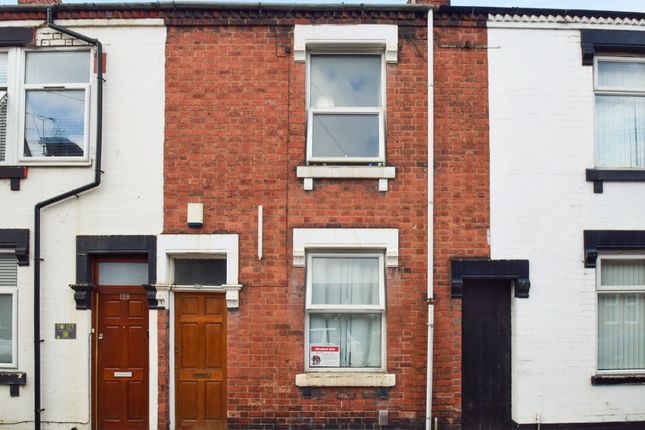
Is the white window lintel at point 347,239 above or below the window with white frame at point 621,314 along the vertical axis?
above

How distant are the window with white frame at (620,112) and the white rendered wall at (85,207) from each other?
6.46 m

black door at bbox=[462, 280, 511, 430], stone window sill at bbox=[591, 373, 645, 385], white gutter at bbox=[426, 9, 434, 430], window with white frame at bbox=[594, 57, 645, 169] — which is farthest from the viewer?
window with white frame at bbox=[594, 57, 645, 169]

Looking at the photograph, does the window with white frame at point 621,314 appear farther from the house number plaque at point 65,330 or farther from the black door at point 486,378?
the house number plaque at point 65,330

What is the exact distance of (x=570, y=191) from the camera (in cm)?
821

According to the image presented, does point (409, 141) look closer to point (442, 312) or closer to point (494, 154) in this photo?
point (494, 154)

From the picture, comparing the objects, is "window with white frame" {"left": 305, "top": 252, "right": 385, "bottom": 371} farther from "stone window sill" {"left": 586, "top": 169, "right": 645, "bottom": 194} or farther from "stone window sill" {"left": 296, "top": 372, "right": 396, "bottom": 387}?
"stone window sill" {"left": 586, "top": 169, "right": 645, "bottom": 194}

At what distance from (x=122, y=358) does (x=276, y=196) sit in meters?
3.23

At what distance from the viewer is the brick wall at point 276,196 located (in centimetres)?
804

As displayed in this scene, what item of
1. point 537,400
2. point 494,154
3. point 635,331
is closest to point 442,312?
point 537,400

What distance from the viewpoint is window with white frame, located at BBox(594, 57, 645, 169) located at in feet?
27.9

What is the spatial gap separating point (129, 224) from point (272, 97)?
273cm

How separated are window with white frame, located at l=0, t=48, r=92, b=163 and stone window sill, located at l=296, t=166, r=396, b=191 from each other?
3.27 m

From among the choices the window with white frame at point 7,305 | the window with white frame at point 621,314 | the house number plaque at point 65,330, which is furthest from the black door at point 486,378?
the window with white frame at point 7,305

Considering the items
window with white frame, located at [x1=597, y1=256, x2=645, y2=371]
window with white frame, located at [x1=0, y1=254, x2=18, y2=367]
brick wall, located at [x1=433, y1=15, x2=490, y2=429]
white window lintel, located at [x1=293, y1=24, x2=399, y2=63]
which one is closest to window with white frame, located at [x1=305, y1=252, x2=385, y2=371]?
brick wall, located at [x1=433, y1=15, x2=490, y2=429]
